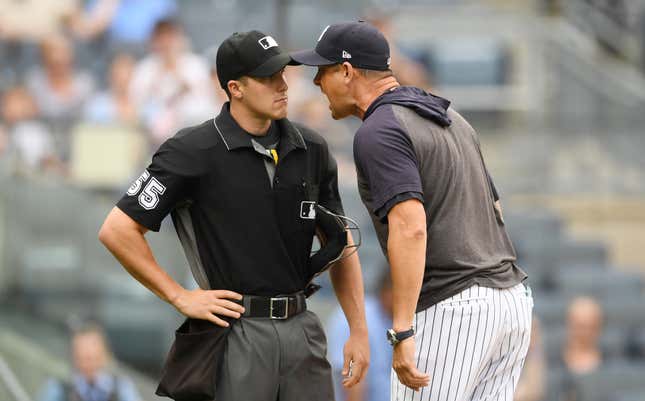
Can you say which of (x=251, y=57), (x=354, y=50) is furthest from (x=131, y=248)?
(x=354, y=50)

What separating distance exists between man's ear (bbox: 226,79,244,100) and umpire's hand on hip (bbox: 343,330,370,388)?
0.94 meters

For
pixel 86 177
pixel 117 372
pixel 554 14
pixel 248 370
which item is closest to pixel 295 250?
pixel 248 370

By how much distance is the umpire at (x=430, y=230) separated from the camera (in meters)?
4.11

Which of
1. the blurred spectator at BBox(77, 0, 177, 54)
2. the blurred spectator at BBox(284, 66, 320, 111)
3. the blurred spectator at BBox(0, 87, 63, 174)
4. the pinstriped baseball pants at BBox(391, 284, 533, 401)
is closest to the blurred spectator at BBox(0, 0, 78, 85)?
the blurred spectator at BBox(77, 0, 177, 54)

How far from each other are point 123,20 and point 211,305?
25.7ft

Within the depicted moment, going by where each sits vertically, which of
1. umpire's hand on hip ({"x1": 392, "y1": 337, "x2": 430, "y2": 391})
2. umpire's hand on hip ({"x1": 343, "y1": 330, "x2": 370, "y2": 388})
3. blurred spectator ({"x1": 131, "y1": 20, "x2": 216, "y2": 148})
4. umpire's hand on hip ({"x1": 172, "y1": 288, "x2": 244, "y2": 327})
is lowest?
blurred spectator ({"x1": 131, "y1": 20, "x2": 216, "y2": 148})

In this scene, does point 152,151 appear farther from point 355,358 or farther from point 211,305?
point 211,305

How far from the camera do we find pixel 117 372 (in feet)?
25.0

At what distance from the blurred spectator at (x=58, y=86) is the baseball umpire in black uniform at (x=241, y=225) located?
6162mm

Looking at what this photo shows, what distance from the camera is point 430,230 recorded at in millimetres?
4266

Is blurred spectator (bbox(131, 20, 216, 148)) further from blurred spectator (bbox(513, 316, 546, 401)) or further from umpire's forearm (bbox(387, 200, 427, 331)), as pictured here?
umpire's forearm (bbox(387, 200, 427, 331))

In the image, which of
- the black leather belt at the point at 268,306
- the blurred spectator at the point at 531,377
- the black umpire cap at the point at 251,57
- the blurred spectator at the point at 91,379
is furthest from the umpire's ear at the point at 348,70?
the blurred spectator at the point at 531,377

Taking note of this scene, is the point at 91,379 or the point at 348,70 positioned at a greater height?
the point at 348,70

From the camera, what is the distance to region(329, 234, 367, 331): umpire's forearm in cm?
458
